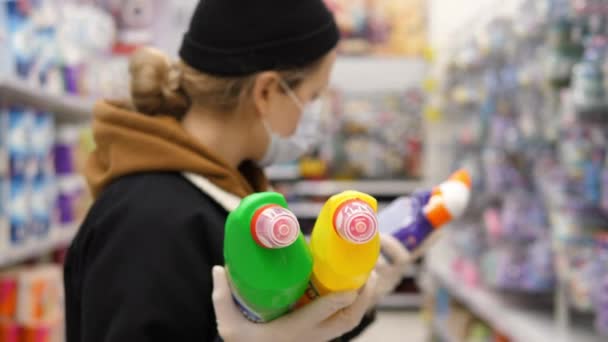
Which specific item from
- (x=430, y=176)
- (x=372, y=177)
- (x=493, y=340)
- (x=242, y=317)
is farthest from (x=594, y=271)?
(x=372, y=177)

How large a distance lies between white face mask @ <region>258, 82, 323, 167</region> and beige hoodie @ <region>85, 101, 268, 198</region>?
187 mm

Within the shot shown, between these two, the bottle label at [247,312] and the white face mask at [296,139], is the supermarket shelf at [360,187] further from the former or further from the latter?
the bottle label at [247,312]

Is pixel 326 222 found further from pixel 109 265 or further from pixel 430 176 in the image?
pixel 430 176

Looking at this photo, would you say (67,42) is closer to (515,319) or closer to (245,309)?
(245,309)

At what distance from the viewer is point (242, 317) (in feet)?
2.60

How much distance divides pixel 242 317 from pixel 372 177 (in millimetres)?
5079

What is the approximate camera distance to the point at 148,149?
109 centimetres

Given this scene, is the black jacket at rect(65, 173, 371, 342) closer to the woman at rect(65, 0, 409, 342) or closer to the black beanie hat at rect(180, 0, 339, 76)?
the woman at rect(65, 0, 409, 342)

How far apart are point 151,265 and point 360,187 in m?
4.80

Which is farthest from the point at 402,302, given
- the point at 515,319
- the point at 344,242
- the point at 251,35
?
the point at 344,242

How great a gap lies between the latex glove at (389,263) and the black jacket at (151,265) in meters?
0.32

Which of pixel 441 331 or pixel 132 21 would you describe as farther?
pixel 441 331

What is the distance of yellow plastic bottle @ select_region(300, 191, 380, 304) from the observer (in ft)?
2.13

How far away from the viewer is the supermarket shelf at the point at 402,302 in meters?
5.70
